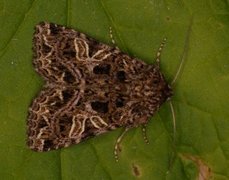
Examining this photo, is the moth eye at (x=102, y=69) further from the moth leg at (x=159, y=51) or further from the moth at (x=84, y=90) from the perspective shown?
the moth leg at (x=159, y=51)

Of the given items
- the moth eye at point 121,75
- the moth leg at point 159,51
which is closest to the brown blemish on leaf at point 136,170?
the moth eye at point 121,75

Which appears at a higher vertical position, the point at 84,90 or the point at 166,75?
the point at 166,75

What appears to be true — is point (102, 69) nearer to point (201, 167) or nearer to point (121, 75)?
point (121, 75)

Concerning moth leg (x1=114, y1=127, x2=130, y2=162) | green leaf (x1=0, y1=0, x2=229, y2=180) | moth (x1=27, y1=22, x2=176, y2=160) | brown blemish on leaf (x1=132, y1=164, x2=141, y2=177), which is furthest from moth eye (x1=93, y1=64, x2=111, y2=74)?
brown blemish on leaf (x1=132, y1=164, x2=141, y2=177)

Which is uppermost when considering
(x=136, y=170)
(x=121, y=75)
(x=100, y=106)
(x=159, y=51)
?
(x=159, y=51)

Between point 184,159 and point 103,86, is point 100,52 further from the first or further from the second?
point 184,159

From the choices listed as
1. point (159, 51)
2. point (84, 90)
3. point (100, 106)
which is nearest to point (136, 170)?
point (100, 106)

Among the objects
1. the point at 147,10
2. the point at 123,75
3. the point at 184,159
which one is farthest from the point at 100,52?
the point at 184,159
